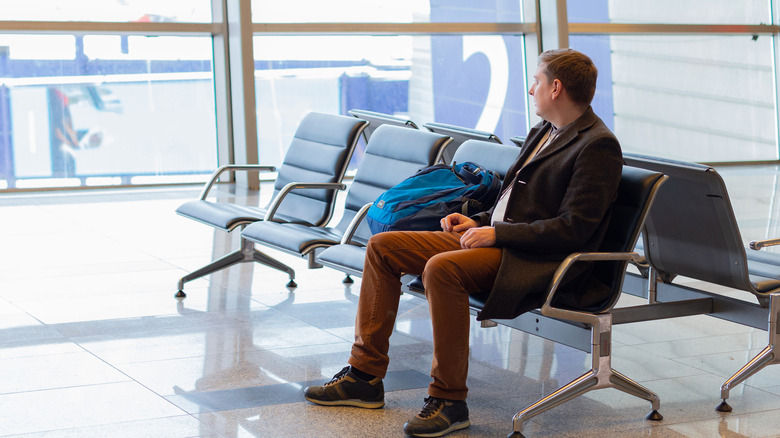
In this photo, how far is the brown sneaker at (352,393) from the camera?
2990 millimetres

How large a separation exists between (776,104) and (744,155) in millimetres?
816

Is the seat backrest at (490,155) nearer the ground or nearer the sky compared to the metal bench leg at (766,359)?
nearer the sky

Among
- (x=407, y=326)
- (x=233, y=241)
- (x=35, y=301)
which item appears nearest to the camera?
(x=407, y=326)

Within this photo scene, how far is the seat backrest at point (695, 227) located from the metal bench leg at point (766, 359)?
0.26ft

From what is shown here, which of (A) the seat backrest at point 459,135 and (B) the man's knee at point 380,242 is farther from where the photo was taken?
(A) the seat backrest at point 459,135

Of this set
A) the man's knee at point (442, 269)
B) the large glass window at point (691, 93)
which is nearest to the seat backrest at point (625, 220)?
the man's knee at point (442, 269)

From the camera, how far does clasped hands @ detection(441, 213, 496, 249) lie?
2.81 meters

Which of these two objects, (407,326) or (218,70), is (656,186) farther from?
(218,70)

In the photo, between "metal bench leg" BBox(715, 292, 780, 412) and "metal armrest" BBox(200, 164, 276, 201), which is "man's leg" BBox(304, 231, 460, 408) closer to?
"metal bench leg" BBox(715, 292, 780, 412)

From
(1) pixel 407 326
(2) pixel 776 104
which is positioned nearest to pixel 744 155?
(2) pixel 776 104

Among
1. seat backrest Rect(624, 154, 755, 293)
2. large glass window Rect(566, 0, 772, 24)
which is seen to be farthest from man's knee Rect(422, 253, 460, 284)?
large glass window Rect(566, 0, 772, 24)

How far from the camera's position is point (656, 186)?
8.97 ft

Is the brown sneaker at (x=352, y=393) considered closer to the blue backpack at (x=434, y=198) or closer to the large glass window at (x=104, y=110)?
the blue backpack at (x=434, y=198)

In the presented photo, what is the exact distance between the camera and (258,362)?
3520 mm
